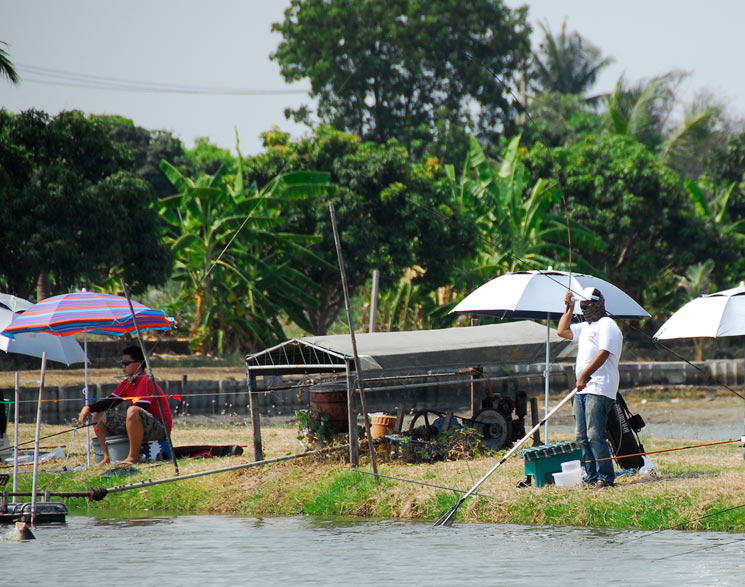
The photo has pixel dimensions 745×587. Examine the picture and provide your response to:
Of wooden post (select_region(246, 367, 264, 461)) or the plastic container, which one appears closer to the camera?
the plastic container

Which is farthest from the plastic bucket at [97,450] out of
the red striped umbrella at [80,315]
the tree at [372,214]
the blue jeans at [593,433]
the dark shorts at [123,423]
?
the tree at [372,214]

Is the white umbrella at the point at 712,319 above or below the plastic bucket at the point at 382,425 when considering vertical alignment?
above

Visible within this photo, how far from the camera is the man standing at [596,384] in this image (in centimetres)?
948

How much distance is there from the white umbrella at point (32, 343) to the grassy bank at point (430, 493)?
64.6 inches

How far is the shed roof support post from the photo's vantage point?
11172 mm

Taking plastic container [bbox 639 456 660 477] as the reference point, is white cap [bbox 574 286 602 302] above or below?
above

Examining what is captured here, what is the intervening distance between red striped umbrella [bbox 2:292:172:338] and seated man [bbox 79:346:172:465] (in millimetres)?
529

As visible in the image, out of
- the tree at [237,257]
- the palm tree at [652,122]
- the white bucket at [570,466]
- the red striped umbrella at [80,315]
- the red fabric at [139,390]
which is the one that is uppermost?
the palm tree at [652,122]

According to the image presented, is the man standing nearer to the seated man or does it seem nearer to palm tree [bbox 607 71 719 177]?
the seated man

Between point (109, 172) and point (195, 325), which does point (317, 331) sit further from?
point (109, 172)

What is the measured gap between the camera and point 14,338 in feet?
47.1

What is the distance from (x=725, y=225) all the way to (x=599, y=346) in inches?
1189

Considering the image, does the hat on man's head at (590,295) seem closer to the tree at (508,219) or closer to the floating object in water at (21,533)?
the floating object in water at (21,533)

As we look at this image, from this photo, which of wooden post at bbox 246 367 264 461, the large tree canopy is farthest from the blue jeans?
the large tree canopy
